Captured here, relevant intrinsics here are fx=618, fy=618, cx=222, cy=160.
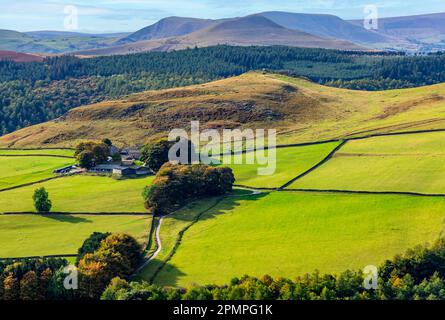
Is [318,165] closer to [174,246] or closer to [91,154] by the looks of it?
[91,154]

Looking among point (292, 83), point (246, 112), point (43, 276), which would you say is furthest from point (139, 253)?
point (292, 83)

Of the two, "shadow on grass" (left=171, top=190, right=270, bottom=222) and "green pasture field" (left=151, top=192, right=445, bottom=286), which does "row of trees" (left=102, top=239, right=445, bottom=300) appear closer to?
"green pasture field" (left=151, top=192, right=445, bottom=286)

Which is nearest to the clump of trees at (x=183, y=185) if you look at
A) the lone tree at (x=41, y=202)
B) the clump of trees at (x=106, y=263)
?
the lone tree at (x=41, y=202)

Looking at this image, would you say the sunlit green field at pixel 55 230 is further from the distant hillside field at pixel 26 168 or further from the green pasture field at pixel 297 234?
the distant hillside field at pixel 26 168

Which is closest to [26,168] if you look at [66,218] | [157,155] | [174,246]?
[157,155]

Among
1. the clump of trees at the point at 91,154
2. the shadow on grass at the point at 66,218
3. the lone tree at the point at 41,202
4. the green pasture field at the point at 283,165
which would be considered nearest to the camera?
the shadow on grass at the point at 66,218

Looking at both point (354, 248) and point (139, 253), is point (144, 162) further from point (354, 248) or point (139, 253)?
point (354, 248)

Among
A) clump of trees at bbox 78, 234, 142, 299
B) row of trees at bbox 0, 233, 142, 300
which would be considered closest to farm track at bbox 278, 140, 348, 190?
clump of trees at bbox 78, 234, 142, 299
